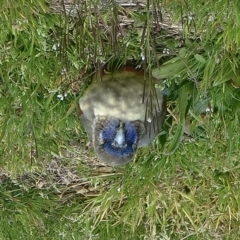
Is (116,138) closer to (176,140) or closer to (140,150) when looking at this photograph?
(176,140)

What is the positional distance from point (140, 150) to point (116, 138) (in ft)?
1.35

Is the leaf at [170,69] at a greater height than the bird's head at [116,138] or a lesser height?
greater

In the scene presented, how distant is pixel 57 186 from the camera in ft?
7.97

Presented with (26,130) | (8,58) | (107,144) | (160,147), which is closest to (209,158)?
(160,147)

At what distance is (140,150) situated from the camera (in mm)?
2219

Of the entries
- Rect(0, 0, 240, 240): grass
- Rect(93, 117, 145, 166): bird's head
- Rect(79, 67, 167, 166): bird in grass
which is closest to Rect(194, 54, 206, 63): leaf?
Rect(0, 0, 240, 240): grass

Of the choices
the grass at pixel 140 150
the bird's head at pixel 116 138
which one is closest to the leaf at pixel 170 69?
the grass at pixel 140 150

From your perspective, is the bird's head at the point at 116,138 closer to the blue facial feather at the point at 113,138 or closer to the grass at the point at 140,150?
the blue facial feather at the point at 113,138

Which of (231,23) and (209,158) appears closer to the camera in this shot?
(231,23)

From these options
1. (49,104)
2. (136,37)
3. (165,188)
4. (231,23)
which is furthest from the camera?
(165,188)

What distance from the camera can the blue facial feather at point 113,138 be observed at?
1834mm

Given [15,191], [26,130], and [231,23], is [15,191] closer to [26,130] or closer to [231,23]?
[26,130]

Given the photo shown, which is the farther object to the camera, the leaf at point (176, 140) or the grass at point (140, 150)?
the leaf at point (176, 140)

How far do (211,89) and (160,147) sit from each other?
33cm
